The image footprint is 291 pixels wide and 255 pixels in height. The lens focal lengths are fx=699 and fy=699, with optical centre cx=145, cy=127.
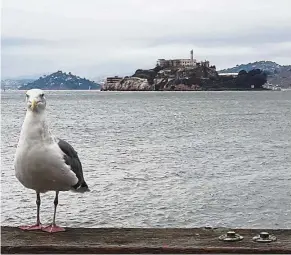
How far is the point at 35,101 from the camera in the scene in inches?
199

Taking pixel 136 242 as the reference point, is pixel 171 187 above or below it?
below

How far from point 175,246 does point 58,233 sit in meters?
1.08

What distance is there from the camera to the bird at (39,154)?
504 cm

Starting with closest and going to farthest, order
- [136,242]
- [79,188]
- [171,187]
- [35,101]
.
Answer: [136,242] → [35,101] → [79,188] → [171,187]

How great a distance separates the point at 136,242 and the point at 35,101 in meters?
1.27

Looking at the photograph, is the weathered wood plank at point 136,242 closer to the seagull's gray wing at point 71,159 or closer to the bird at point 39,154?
the bird at point 39,154

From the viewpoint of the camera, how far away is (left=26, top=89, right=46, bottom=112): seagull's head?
504cm

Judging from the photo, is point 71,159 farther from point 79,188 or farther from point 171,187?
point 171,187

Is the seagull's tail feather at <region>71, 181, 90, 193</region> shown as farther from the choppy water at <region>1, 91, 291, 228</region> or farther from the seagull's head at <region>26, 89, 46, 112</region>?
the choppy water at <region>1, 91, 291, 228</region>

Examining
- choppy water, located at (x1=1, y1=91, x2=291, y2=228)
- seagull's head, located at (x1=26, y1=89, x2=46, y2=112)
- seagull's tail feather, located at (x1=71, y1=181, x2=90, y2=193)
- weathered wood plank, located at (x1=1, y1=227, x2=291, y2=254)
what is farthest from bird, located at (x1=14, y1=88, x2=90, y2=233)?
choppy water, located at (x1=1, y1=91, x2=291, y2=228)

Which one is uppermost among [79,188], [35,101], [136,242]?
[35,101]

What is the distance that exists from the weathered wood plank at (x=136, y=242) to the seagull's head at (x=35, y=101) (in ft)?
2.98

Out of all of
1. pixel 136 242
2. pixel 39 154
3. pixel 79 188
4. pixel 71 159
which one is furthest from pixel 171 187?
pixel 136 242

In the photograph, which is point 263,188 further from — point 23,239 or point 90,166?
point 23,239
